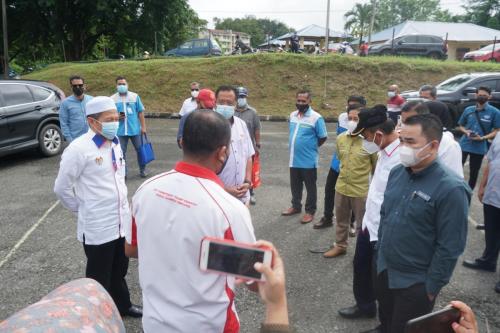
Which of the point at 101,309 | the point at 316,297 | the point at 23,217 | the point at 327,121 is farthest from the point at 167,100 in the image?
the point at 101,309

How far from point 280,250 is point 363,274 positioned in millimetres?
1502

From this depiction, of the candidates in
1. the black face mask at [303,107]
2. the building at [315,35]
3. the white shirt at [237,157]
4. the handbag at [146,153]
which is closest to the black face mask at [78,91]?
the handbag at [146,153]

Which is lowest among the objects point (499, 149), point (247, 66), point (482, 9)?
point (499, 149)

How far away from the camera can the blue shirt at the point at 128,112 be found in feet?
24.7

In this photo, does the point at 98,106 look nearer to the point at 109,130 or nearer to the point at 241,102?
the point at 109,130

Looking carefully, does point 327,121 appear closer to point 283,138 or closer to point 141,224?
point 283,138

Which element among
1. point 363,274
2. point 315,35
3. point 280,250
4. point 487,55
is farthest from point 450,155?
point 315,35

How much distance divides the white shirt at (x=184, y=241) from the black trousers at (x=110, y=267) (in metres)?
1.59

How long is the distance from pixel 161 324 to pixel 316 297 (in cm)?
254

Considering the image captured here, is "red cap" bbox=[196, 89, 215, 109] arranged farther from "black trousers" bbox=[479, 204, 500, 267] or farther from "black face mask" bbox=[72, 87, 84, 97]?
"black face mask" bbox=[72, 87, 84, 97]

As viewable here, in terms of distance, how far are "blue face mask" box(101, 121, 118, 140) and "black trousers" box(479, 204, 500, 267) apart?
4006mm

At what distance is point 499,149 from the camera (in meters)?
4.52

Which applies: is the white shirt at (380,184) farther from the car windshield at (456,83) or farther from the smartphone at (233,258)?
the car windshield at (456,83)

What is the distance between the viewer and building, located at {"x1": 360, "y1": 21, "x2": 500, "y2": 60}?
3306cm
